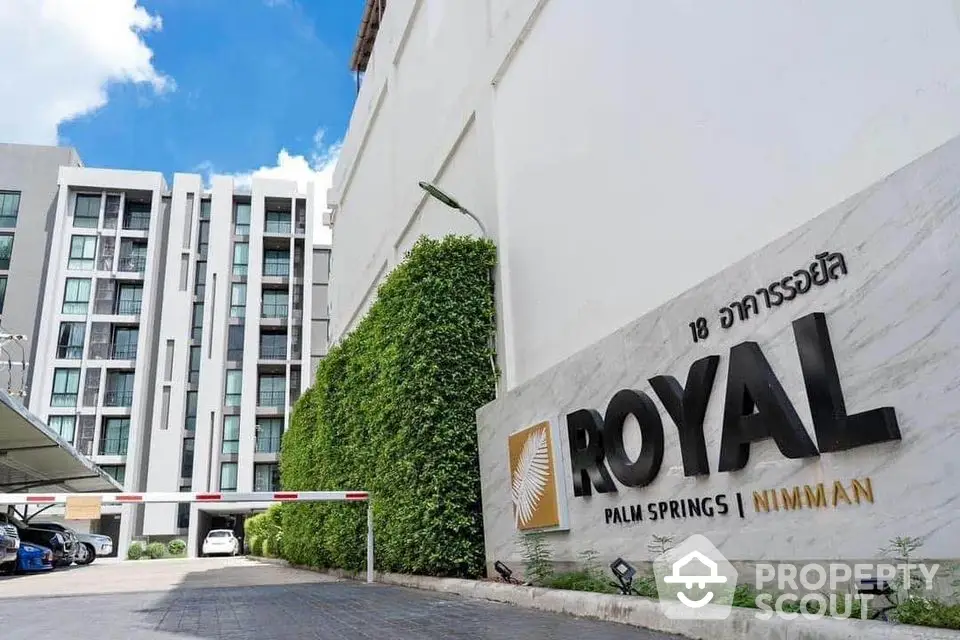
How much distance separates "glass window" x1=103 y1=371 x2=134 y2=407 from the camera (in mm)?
42844

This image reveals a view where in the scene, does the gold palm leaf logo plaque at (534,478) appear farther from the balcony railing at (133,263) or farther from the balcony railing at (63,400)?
the balcony railing at (133,263)

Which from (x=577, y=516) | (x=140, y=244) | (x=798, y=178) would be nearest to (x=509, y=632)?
(x=577, y=516)

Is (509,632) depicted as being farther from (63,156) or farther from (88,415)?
(63,156)

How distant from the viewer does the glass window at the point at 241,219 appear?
48.2m

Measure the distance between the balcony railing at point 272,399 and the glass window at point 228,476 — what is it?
165 inches

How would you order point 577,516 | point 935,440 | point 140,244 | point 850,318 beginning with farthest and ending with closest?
point 140,244 → point 577,516 → point 850,318 → point 935,440

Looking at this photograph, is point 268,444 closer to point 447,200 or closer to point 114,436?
point 114,436

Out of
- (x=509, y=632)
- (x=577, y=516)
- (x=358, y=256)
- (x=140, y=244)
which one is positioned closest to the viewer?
(x=509, y=632)

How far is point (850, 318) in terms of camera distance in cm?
459

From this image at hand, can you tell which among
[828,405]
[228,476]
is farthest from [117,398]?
[828,405]

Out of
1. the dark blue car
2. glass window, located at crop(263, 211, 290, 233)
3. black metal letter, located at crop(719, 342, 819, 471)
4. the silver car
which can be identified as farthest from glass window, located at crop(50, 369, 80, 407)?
black metal letter, located at crop(719, 342, 819, 471)

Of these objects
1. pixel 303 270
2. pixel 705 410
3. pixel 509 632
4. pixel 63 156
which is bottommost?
pixel 509 632

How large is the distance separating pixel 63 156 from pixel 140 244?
7934mm

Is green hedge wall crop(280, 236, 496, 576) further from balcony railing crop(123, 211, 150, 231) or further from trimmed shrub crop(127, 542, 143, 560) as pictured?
balcony railing crop(123, 211, 150, 231)
